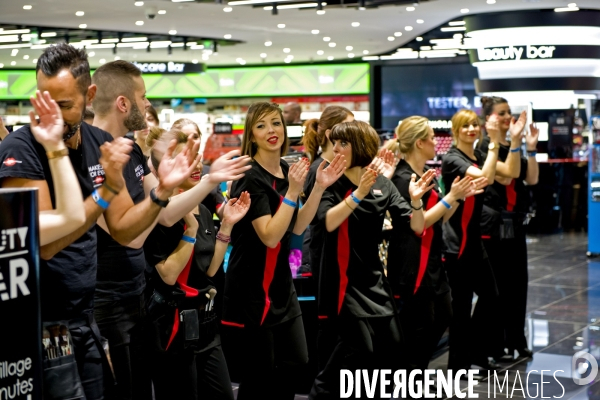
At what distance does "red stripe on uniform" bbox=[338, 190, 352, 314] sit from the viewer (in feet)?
12.9

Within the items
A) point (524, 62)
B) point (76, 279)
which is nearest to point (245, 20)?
point (524, 62)

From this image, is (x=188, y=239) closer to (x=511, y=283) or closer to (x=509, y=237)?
(x=509, y=237)

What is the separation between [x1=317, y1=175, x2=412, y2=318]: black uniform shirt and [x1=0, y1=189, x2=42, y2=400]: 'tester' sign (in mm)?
2129

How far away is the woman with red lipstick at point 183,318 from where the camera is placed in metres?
3.25

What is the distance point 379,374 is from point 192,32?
15.1m

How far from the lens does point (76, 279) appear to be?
2.46 m

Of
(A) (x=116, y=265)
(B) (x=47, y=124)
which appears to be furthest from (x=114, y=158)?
(A) (x=116, y=265)

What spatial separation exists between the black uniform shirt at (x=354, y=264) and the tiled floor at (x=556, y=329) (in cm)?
113

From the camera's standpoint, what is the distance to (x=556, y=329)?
21.3ft

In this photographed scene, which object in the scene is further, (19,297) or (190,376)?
(190,376)

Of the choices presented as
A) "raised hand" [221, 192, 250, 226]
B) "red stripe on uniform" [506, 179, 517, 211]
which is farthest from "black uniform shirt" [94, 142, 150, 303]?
"red stripe on uniform" [506, 179, 517, 211]

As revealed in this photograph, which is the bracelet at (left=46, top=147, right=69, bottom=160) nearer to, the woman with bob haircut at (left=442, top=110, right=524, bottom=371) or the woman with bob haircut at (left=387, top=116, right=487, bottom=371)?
the woman with bob haircut at (left=387, top=116, right=487, bottom=371)

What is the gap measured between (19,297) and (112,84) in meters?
1.39

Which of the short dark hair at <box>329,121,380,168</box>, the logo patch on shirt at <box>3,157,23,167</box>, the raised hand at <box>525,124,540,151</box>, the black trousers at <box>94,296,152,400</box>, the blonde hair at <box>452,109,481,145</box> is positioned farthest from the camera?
the raised hand at <box>525,124,540,151</box>
